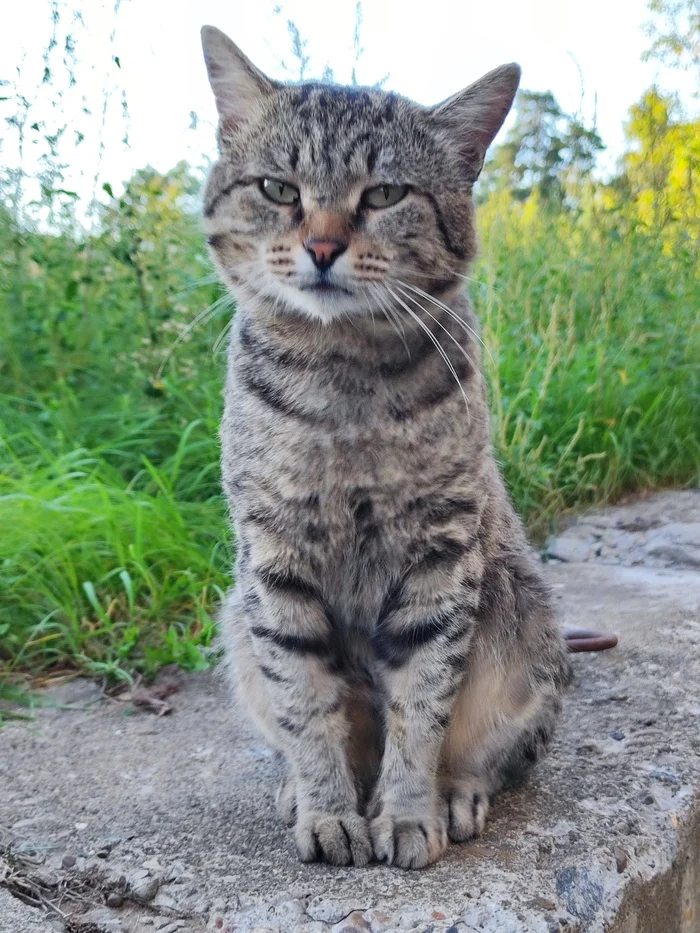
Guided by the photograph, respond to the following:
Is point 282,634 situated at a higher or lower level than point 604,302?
lower

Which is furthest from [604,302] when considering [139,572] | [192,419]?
[139,572]

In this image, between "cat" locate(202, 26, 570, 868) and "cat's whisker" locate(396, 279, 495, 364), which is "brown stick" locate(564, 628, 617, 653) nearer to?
"cat" locate(202, 26, 570, 868)

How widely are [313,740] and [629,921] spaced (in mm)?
674

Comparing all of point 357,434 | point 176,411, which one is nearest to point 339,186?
point 357,434

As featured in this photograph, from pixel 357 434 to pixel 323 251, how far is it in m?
0.34

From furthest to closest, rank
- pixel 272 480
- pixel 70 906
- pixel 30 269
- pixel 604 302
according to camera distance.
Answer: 1. pixel 604 302
2. pixel 30 269
3. pixel 272 480
4. pixel 70 906

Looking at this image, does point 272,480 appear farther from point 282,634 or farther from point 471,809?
point 471,809

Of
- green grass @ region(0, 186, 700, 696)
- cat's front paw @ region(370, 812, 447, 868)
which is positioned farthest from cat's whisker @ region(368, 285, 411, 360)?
green grass @ region(0, 186, 700, 696)

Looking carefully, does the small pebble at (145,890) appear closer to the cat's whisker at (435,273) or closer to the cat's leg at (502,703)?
the cat's leg at (502,703)

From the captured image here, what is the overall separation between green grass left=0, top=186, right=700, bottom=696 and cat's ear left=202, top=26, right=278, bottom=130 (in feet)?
4.55

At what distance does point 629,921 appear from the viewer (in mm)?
1675

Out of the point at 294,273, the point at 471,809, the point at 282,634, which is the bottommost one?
the point at 471,809

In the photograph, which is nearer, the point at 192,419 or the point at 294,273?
the point at 294,273

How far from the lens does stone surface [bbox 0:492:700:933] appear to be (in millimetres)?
1546
